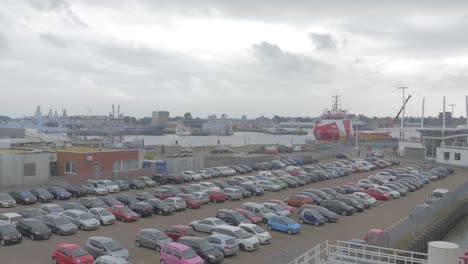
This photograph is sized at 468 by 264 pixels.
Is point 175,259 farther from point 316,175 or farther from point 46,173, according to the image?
point 316,175

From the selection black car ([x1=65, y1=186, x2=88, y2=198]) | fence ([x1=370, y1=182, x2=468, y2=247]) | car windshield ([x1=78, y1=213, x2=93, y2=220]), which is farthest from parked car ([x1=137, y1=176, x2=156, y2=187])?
fence ([x1=370, y1=182, x2=468, y2=247])

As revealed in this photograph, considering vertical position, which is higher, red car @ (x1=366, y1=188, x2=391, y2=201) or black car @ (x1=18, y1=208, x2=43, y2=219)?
black car @ (x1=18, y1=208, x2=43, y2=219)

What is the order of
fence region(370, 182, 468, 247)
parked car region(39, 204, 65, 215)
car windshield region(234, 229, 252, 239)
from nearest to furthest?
fence region(370, 182, 468, 247)
car windshield region(234, 229, 252, 239)
parked car region(39, 204, 65, 215)

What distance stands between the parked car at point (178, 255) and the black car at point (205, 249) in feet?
2.07

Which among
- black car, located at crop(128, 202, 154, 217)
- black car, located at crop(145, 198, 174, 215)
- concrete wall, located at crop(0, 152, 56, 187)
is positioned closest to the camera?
black car, located at crop(128, 202, 154, 217)

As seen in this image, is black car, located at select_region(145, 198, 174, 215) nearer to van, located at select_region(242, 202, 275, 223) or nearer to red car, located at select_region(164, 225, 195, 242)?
van, located at select_region(242, 202, 275, 223)

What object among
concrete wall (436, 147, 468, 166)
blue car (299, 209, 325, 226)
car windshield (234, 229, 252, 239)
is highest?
concrete wall (436, 147, 468, 166)

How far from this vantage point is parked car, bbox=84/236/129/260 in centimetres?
1438

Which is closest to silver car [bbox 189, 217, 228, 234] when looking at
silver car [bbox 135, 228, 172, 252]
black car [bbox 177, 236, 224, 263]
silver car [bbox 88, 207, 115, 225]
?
silver car [bbox 135, 228, 172, 252]

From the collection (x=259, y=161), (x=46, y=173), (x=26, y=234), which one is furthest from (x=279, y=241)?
(x=259, y=161)

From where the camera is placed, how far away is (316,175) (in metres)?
35.2

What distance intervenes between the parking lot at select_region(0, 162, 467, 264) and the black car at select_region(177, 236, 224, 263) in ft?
2.08

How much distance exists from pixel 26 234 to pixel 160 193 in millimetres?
9236

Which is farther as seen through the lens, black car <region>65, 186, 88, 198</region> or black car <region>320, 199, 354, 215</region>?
black car <region>65, 186, 88, 198</region>
